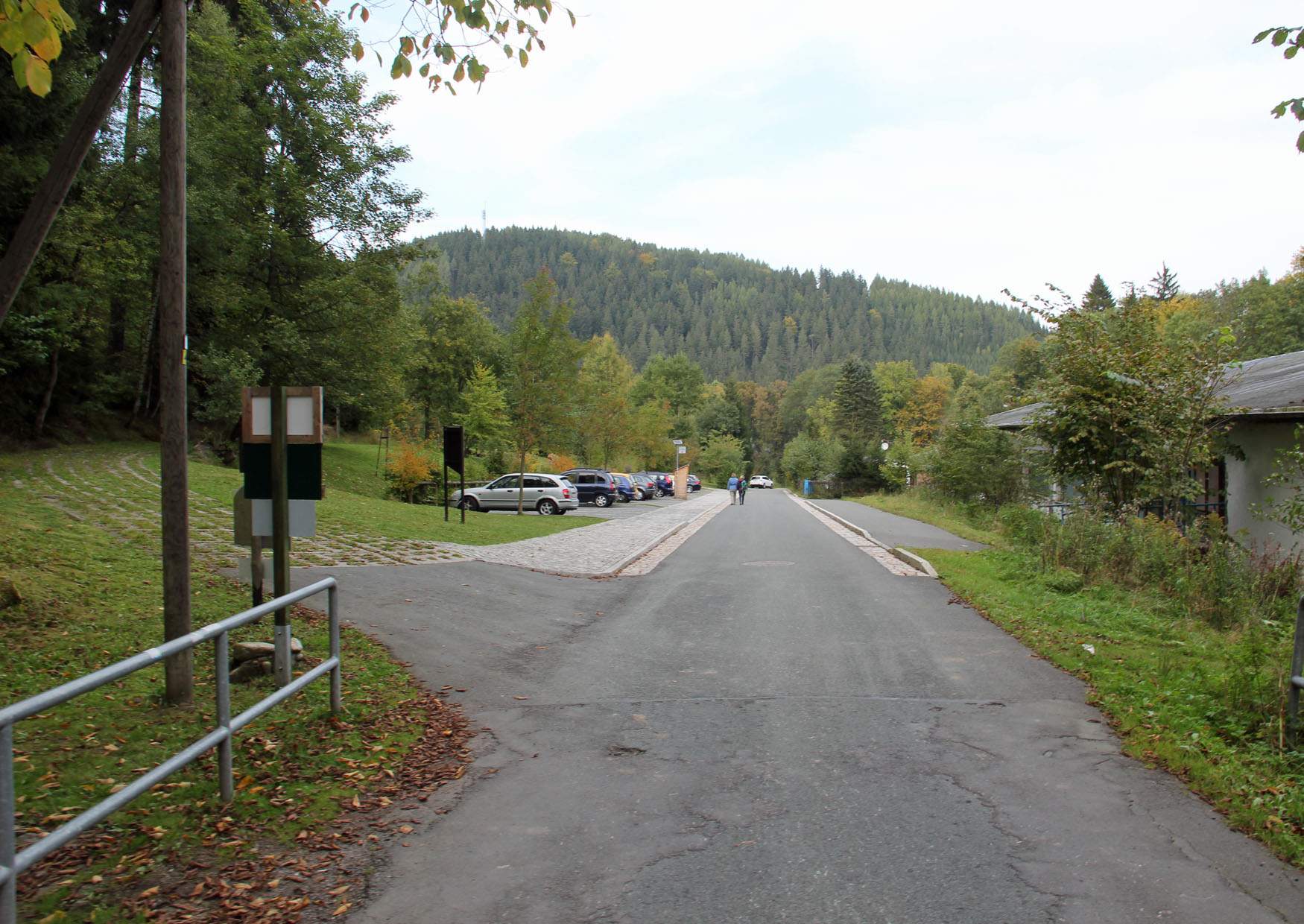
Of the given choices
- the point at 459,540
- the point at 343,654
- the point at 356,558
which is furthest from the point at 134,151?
the point at 343,654

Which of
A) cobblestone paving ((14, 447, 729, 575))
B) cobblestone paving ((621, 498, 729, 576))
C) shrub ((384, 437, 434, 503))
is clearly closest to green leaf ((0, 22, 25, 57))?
cobblestone paving ((14, 447, 729, 575))

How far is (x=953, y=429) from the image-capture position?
30562 mm

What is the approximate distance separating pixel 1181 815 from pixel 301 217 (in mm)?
32952

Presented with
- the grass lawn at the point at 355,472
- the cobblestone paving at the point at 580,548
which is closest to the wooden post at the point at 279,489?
the cobblestone paving at the point at 580,548

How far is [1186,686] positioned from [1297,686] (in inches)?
61.8

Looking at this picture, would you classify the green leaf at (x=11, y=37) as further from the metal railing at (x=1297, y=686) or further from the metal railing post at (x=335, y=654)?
the metal railing at (x=1297, y=686)

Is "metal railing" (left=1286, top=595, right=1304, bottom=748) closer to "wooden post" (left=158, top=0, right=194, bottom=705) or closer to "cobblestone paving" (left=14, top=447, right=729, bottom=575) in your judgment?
"wooden post" (left=158, top=0, right=194, bottom=705)

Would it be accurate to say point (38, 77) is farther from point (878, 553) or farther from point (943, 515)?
point (943, 515)

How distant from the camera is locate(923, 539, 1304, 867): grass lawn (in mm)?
4762

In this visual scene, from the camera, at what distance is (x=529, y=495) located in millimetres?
33219

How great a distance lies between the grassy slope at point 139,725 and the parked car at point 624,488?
1266 inches

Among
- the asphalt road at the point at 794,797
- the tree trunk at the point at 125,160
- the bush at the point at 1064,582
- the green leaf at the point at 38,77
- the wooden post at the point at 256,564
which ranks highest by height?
the tree trunk at the point at 125,160

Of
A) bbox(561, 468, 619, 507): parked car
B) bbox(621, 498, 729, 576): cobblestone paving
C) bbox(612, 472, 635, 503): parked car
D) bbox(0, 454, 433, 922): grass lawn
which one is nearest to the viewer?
bbox(0, 454, 433, 922): grass lawn

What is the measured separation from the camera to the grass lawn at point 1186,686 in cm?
476
